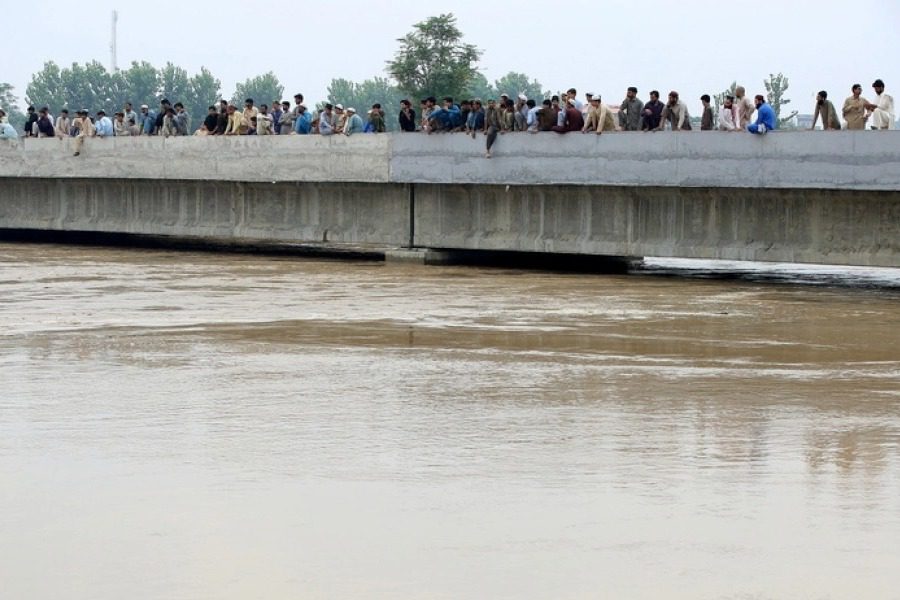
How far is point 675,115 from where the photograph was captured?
85.1 feet

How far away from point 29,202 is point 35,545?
32.4 m

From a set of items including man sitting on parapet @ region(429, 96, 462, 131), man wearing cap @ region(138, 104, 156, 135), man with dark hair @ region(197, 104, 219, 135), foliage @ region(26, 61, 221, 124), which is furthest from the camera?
foliage @ region(26, 61, 221, 124)

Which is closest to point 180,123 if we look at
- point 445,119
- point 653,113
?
point 445,119

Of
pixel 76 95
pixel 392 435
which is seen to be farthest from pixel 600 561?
pixel 76 95

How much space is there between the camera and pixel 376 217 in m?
31.0

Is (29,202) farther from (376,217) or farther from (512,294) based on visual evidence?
(512,294)

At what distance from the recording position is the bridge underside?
24688 millimetres

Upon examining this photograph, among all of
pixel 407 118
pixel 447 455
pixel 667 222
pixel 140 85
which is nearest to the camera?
pixel 447 455

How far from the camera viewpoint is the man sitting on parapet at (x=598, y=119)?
26.6 metres

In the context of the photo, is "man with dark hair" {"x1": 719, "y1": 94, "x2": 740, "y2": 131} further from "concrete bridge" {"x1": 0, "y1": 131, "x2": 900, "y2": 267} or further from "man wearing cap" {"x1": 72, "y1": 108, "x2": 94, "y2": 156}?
"man wearing cap" {"x1": 72, "y1": 108, "x2": 94, "y2": 156}

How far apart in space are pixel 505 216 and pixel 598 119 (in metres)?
2.94

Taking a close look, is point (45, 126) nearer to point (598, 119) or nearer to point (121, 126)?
point (121, 126)

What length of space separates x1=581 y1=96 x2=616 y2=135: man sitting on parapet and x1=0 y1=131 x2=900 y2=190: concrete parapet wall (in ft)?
0.74

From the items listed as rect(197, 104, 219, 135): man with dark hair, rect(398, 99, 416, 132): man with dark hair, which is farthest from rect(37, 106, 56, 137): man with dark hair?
rect(398, 99, 416, 132): man with dark hair
